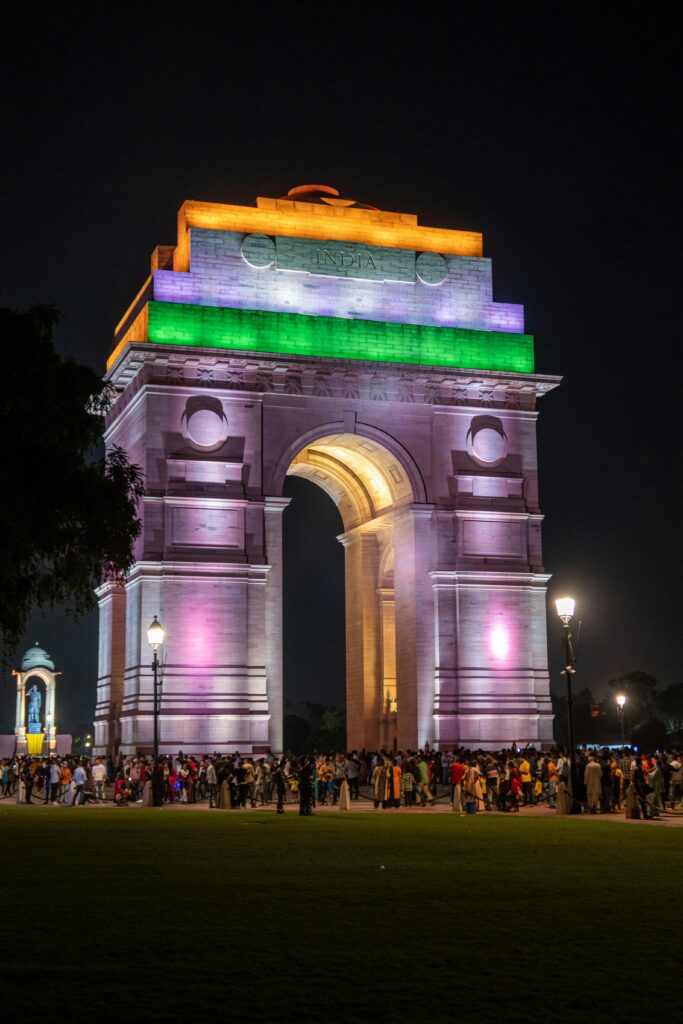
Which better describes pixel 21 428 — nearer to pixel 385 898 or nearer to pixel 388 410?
pixel 385 898

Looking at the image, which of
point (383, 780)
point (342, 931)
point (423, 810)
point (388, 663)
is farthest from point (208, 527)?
point (342, 931)

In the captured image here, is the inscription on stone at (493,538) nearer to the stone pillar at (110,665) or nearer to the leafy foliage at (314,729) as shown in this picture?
the stone pillar at (110,665)

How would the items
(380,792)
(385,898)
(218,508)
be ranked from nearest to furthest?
(385,898) → (380,792) → (218,508)

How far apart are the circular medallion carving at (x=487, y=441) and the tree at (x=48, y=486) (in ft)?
91.2

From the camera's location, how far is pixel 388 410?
172ft

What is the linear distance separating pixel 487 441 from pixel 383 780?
59.4 ft

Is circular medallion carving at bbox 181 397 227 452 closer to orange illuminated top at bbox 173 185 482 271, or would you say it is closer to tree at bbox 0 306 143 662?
orange illuminated top at bbox 173 185 482 271

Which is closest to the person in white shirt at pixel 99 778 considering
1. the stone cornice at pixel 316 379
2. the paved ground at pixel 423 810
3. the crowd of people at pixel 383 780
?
the crowd of people at pixel 383 780

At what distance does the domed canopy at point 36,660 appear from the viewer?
93006 millimetres

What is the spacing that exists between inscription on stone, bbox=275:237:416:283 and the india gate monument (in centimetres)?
8

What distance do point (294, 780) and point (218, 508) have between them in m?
10.9

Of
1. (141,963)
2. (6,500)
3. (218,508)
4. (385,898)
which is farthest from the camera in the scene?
(218,508)

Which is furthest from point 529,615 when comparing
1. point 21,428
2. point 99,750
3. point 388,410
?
point 21,428

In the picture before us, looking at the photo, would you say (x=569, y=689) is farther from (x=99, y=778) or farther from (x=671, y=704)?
(x=671, y=704)
